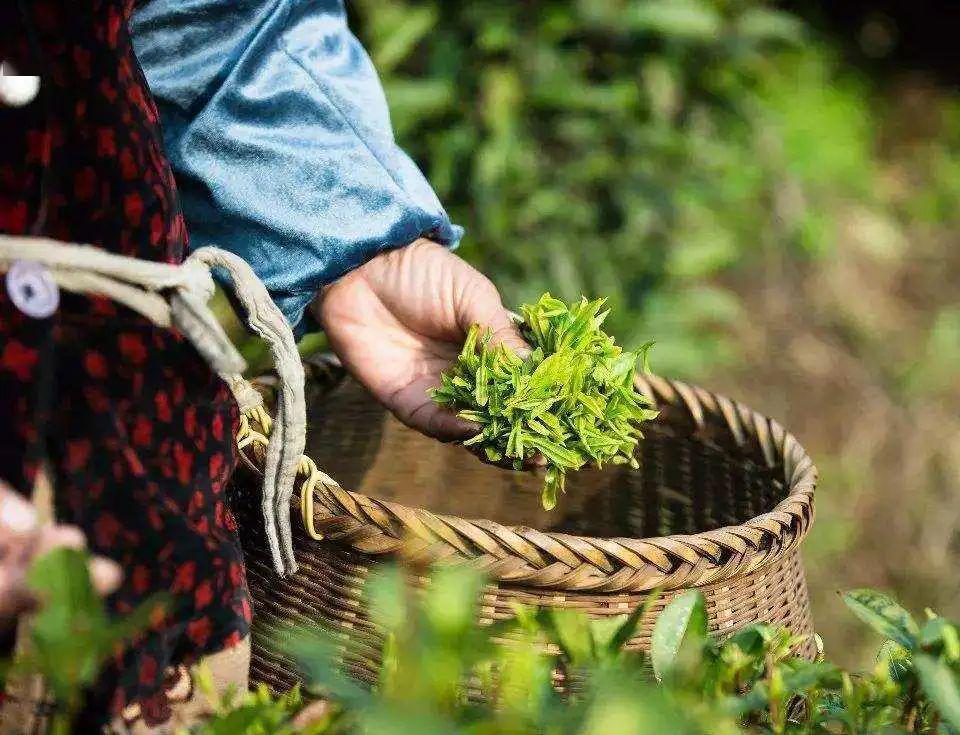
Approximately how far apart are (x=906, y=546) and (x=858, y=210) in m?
1.34

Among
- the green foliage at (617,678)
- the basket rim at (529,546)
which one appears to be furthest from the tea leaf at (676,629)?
the basket rim at (529,546)

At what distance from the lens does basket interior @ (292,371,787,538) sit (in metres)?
1.29

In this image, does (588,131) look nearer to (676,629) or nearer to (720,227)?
(720,227)

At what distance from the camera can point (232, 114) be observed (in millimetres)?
956

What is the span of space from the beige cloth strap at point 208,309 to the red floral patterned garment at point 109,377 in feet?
0.04

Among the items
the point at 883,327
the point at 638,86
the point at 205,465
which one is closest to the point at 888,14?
the point at 883,327

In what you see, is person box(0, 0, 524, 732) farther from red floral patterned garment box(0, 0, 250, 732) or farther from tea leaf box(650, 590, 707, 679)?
tea leaf box(650, 590, 707, 679)

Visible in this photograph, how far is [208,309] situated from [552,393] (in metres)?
0.39

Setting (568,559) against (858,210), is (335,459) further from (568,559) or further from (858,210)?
(858,210)

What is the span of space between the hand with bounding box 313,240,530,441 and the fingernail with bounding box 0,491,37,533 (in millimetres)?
523

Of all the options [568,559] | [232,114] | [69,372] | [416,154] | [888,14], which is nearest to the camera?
[69,372]

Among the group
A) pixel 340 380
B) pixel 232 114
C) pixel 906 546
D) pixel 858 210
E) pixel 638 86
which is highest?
pixel 232 114

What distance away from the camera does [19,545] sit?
0.57m

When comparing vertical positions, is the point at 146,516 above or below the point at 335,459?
above
